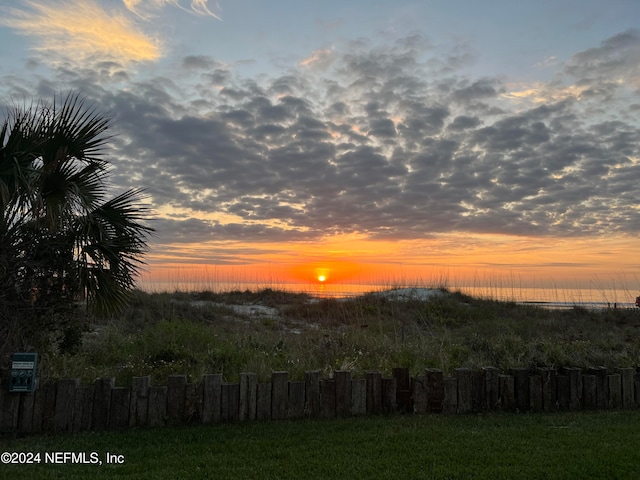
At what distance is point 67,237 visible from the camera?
212 inches

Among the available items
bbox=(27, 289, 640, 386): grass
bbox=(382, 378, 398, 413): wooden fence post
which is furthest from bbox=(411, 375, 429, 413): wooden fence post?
bbox=(27, 289, 640, 386): grass

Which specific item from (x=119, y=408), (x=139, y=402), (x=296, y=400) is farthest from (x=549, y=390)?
(x=119, y=408)

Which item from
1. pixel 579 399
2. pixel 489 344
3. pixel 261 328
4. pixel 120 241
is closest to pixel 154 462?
pixel 120 241

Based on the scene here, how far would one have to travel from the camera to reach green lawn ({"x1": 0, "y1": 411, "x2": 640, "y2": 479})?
3.79 meters

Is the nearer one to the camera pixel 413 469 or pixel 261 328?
pixel 413 469

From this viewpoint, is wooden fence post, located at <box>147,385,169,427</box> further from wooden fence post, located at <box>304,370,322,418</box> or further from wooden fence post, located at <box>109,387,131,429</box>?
wooden fence post, located at <box>304,370,322,418</box>

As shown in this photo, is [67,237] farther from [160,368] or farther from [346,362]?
[346,362]

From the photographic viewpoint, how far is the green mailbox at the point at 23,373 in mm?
4723

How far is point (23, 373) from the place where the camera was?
473cm

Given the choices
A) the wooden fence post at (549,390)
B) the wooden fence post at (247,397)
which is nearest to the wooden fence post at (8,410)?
the wooden fence post at (247,397)

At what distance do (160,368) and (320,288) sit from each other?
59.4 feet

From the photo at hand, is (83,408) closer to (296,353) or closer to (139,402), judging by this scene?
(139,402)

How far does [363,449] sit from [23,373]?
3.27 metres

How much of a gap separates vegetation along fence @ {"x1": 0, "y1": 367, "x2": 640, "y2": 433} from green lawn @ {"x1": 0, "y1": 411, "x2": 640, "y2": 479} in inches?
8.8
